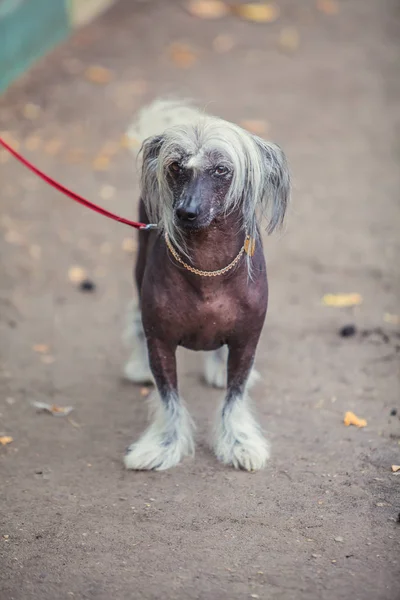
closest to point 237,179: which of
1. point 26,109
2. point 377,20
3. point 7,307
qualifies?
point 7,307

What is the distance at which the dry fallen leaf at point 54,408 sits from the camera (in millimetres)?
4672

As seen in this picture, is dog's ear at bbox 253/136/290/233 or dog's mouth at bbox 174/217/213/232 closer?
dog's mouth at bbox 174/217/213/232

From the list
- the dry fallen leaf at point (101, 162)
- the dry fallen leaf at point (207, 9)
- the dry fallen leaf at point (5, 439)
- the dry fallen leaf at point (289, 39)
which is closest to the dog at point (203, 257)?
the dry fallen leaf at point (5, 439)

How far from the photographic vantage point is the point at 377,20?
1036 cm

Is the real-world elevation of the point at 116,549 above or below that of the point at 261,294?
below

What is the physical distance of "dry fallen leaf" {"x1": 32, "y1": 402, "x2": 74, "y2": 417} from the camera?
4672 mm

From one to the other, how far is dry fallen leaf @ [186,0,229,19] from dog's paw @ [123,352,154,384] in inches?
244

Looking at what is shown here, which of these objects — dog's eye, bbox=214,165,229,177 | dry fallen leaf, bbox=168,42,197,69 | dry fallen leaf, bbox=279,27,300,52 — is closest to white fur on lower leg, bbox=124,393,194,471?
dog's eye, bbox=214,165,229,177

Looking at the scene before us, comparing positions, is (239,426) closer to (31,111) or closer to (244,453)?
(244,453)

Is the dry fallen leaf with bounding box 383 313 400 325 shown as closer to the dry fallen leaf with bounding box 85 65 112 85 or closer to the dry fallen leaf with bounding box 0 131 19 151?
the dry fallen leaf with bounding box 0 131 19 151

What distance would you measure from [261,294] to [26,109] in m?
4.78

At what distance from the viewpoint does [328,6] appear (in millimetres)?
10703

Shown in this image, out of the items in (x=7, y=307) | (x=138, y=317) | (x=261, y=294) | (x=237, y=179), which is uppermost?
(x=237, y=179)

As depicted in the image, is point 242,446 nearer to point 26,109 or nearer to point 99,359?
point 99,359
